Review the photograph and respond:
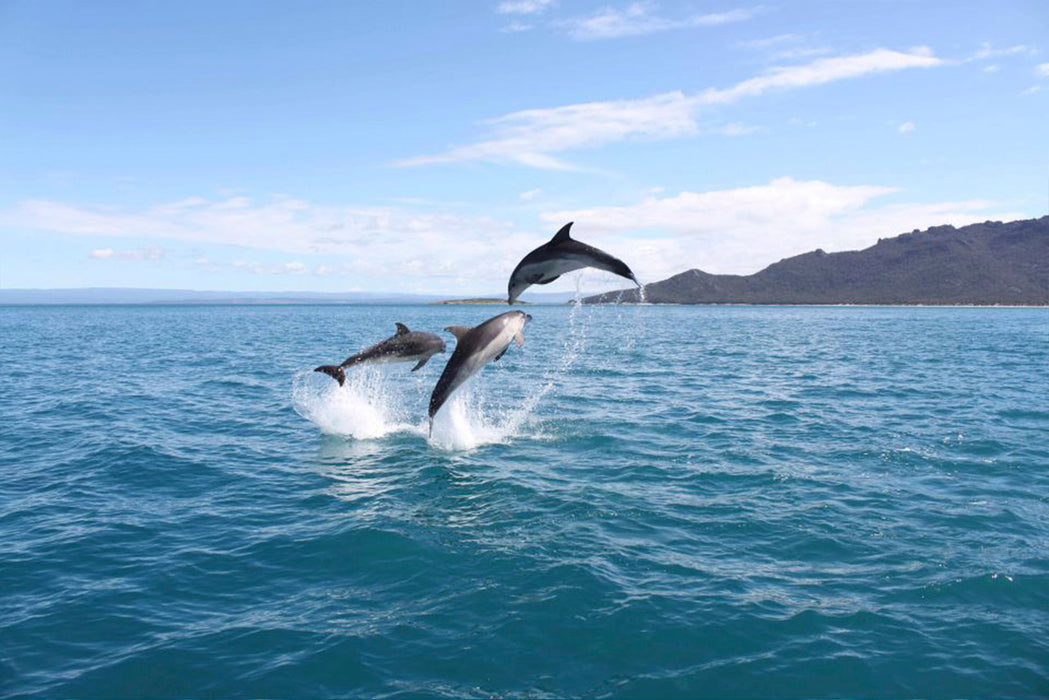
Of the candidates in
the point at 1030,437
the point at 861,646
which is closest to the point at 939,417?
the point at 1030,437

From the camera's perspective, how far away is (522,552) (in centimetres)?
1140

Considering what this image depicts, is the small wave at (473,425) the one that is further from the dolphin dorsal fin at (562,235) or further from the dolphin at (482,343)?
the dolphin dorsal fin at (562,235)

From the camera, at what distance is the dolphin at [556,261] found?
11070mm

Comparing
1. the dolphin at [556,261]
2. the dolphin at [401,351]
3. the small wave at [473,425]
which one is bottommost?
the small wave at [473,425]

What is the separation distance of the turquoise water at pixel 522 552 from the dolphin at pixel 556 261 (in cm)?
501

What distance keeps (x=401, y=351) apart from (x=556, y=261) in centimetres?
825

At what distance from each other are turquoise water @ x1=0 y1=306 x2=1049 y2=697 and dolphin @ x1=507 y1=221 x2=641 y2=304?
197 inches

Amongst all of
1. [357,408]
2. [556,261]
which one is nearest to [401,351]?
[357,408]

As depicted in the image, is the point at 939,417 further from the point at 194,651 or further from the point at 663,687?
the point at 194,651

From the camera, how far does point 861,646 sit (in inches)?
332

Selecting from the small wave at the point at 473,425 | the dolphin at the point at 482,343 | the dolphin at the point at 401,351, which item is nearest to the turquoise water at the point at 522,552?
the small wave at the point at 473,425

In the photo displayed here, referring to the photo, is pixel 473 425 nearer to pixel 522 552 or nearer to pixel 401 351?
pixel 401 351

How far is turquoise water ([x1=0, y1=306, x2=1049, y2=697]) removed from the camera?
802 cm

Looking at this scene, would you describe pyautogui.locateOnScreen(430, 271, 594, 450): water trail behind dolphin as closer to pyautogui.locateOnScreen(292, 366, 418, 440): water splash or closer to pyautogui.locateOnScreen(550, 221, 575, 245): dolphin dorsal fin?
pyautogui.locateOnScreen(292, 366, 418, 440): water splash
